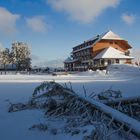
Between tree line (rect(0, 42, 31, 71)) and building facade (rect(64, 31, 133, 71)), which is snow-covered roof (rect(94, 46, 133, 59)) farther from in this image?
tree line (rect(0, 42, 31, 71))

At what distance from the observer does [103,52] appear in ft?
238

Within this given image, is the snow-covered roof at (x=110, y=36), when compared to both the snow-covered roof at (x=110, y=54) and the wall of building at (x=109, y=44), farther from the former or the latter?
the snow-covered roof at (x=110, y=54)

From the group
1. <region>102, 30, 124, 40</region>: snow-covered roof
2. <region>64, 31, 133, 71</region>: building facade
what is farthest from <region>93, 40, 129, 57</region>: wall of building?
<region>102, 30, 124, 40</region>: snow-covered roof

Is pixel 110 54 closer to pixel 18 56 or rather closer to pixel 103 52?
pixel 103 52

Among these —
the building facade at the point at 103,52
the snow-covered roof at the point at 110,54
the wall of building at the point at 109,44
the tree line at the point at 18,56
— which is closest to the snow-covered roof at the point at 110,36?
the building facade at the point at 103,52

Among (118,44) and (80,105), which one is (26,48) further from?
(80,105)

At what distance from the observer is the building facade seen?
69562 mm

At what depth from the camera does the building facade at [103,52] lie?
69562 mm

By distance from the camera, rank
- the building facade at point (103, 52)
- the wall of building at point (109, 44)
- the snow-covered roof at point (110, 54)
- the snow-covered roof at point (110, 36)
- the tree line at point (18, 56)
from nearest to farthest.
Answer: the snow-covered roof at point (110, 54), the building facade at point (103, 52), the wall of building at point (109, 44), the snow-covered roof at point (110, 36), the tree line at point (18, 56)

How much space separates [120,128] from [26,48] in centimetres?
8665

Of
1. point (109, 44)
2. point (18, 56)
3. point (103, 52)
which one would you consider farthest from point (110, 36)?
point (18, 56)

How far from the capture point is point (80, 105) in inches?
276

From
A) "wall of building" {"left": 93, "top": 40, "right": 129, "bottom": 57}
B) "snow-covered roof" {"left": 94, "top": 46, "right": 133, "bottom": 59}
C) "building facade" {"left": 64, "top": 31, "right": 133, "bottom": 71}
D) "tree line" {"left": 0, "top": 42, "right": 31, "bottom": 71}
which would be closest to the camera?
"snow-covered roof" {"left": 94, "top": 46, "right": 133, "bottom": 59}

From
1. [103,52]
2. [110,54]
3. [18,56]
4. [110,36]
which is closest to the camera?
[110,54]
